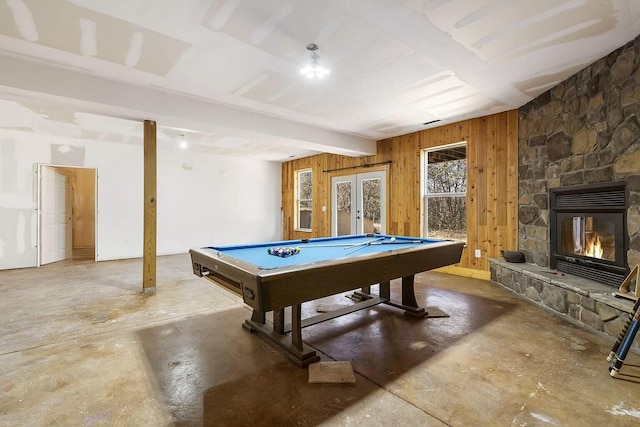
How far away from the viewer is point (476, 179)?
482 cm

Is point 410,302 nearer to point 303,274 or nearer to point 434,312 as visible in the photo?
point 434,312

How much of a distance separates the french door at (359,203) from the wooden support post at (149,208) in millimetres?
4019

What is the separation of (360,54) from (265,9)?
3.23ft

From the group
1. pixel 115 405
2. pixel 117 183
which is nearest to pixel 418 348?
pixel 115 405

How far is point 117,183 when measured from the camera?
6.45 metres

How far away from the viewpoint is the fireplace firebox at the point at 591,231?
2902mm

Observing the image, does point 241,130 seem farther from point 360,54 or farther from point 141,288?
point 141,288

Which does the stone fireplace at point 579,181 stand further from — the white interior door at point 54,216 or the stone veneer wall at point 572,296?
the white interior door at point 54,216

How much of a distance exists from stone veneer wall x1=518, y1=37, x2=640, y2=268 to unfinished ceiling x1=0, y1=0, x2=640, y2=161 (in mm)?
209

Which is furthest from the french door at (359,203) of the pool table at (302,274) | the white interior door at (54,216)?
the white interior door at (54,216)

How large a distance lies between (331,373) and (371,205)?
4.73 metres

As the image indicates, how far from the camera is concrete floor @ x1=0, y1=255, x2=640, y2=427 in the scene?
1.67 m

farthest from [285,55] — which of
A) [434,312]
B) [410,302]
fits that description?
[434,312]

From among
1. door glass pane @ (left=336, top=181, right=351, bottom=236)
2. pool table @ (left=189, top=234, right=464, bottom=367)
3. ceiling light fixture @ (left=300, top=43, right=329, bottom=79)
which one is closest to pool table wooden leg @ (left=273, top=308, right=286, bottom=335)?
pool table @ (left=189, top=234, right=464, bottom=367)
